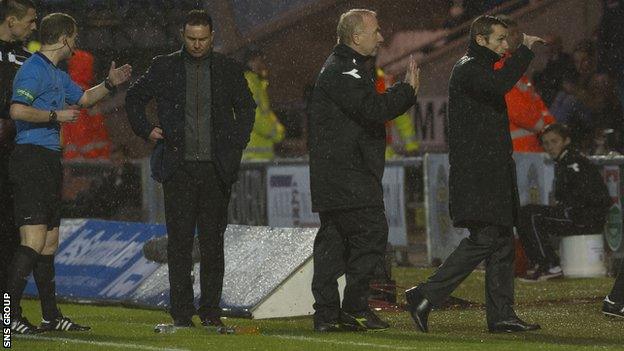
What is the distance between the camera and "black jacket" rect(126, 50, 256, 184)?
11320 millimetres

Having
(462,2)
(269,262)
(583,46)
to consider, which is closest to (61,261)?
(269,262)

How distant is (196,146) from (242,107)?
44 cm

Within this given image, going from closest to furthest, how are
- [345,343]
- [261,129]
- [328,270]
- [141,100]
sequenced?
[345,343] < [328,270] < [141,100] < [261,129]

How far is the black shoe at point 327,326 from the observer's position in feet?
35.7

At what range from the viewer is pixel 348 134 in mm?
10734

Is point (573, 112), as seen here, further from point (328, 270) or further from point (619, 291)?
point (328, 270)

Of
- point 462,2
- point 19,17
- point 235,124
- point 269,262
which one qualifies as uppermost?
point 462,2

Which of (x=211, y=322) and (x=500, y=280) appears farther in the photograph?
(x=211, y=322)

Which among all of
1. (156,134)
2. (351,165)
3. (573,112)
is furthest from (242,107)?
(573,112)

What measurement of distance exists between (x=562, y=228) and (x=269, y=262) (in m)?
4.09

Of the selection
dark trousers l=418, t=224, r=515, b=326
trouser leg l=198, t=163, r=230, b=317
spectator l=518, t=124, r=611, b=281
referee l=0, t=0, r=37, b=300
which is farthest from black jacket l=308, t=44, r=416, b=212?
spectator l=518, t=124, r=611, b=281

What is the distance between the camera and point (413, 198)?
18.5 metres

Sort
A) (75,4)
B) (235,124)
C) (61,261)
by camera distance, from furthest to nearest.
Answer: (75,4) → (61,261) → (235,124)

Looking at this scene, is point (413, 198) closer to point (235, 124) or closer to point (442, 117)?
point (442, 117)
